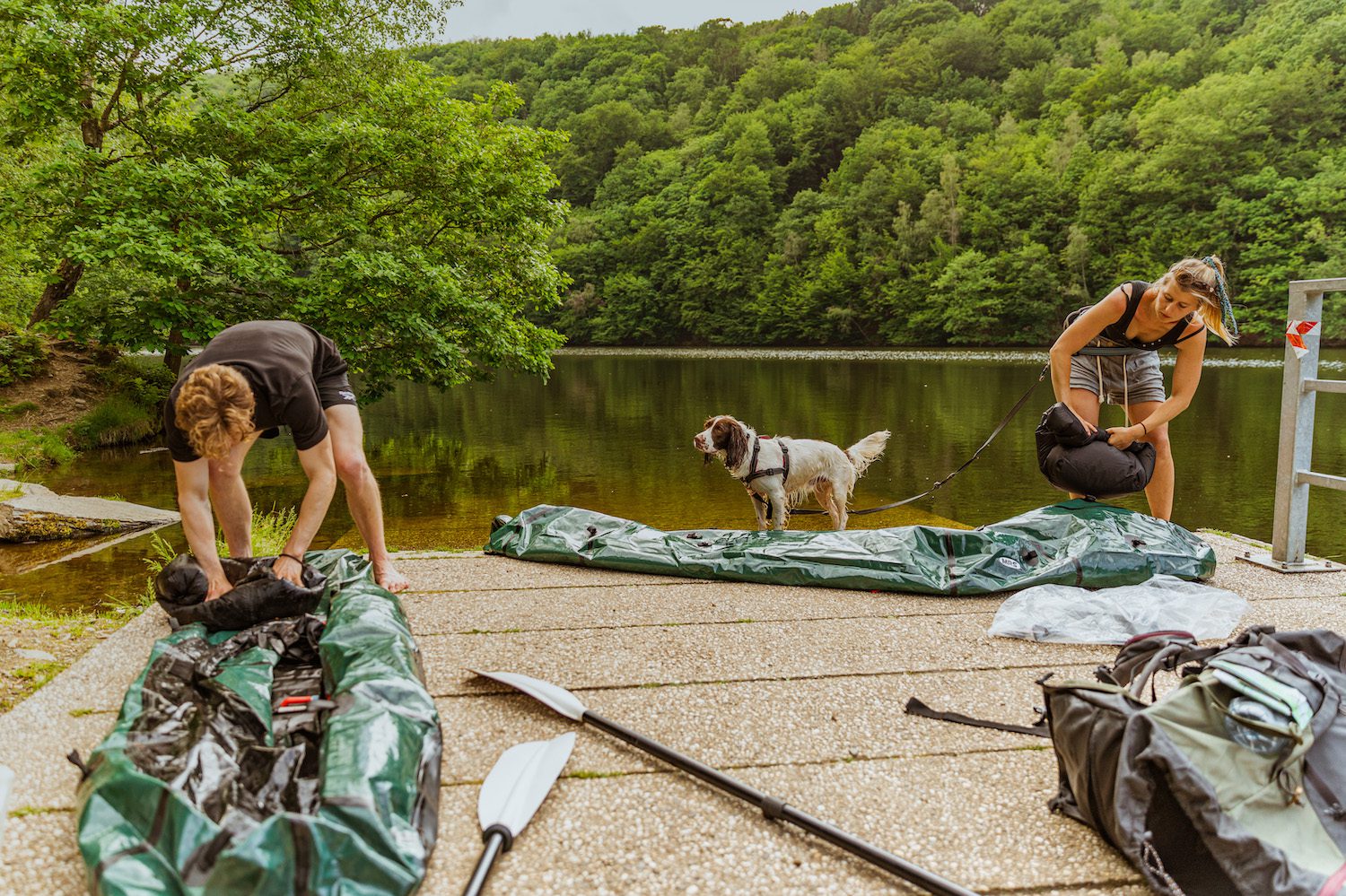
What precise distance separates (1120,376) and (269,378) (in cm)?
499

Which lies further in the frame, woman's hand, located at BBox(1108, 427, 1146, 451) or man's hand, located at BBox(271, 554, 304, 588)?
woman's hand, located at BBox(1108, 427, 1146, 451)

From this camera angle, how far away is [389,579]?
4387mm

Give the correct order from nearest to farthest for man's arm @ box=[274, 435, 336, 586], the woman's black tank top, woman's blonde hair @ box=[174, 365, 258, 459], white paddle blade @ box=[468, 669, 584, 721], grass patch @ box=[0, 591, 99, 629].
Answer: white paddle blade @ box=[468, 669, 584, 721] < woman's blonde hair @ box=[174, 365, 258, 459] < man's arm @ box=[274, 435, 336, 586] < grass patch @ box=[0, 591, 99, 629] < the woman's black tank top

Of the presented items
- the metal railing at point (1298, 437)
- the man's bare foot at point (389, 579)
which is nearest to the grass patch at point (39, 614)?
the man's bare foot at point (389, 579)

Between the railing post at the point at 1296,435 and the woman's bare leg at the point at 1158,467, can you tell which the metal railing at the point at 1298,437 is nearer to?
the railing post at the point at 1296,435

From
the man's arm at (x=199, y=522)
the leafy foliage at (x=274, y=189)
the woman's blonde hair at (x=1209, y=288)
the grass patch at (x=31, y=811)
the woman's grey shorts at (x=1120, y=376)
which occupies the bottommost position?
the grass patch at (x=31, y=811)

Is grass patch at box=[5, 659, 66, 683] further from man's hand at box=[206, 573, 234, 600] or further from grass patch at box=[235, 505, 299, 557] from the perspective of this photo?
grass patch at box=[235, 505, 299, 557]

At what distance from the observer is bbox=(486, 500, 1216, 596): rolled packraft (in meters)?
4.36

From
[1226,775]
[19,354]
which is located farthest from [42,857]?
[19,354]

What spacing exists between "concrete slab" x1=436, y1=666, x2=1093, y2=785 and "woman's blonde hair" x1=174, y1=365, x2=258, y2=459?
1.35 m

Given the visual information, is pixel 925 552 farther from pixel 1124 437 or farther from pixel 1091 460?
pixel 1124 437

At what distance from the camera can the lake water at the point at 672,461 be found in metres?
10.2

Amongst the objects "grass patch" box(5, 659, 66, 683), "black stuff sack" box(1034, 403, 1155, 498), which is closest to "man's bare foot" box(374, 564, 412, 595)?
"grass patch" box(5, 659, 66, 683)

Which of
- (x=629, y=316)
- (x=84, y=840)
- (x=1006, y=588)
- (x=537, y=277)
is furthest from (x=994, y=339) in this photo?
(x=84, y=840)
